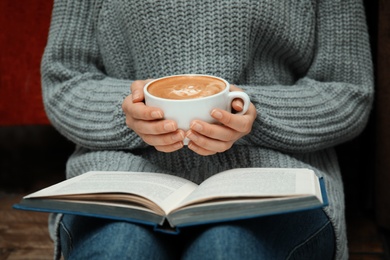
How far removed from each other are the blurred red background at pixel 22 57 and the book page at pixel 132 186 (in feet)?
1.95

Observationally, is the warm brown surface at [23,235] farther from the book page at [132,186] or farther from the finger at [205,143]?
the finger at [205,143]

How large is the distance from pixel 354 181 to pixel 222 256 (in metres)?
→ 0.77

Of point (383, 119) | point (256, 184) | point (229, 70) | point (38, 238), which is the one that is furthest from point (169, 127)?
point (38, 238)

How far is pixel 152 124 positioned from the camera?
0.66 meters

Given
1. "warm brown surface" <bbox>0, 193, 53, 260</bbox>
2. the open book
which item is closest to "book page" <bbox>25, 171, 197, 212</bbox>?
the open book

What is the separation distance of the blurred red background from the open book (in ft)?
2.13

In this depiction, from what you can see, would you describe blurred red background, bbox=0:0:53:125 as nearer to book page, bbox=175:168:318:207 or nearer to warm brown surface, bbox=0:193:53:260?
warm brown surface, bbox=0:193:53:260

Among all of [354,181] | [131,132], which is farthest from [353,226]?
[131,132]

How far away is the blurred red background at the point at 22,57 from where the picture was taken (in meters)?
1.22

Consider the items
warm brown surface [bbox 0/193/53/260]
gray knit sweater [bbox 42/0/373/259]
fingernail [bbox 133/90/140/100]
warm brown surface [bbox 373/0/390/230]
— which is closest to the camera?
fingernail [bbox 133/90/140/100]

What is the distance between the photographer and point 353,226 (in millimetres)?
1171

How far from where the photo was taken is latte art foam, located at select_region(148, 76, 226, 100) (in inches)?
25.4

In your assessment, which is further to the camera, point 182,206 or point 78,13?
point 78,13

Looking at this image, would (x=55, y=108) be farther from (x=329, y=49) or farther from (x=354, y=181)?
(x=354, y=181)
